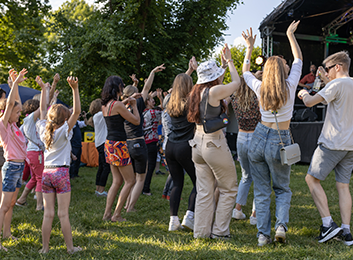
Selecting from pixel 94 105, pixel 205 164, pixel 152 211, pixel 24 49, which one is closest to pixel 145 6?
pixel 24 49

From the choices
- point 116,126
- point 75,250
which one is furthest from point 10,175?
point 116,126

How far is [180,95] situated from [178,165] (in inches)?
35.2

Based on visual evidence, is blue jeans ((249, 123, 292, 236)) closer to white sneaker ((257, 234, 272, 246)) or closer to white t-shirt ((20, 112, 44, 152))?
white sneaker ((257, 234, 272, 246))

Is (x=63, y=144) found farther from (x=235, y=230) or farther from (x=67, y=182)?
(x=235, y=230)

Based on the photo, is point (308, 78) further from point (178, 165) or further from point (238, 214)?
point (178, 165)

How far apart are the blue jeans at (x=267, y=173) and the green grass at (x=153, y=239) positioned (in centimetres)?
30

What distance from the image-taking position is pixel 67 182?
3098mm

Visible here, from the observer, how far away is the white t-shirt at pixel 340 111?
333 cm

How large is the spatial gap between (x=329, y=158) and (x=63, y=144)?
2.83 meters

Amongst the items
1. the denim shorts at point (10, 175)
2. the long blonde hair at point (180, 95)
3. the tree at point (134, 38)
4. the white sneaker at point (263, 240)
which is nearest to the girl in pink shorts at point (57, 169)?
the denim shorts at point (10, 175)

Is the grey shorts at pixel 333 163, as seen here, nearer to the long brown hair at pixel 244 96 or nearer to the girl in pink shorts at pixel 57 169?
the long brown hair at pixel 244 96

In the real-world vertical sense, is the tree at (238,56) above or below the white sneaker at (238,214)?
above

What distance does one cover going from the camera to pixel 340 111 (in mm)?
3369

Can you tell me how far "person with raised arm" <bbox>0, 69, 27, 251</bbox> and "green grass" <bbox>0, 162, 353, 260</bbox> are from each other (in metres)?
0.38
